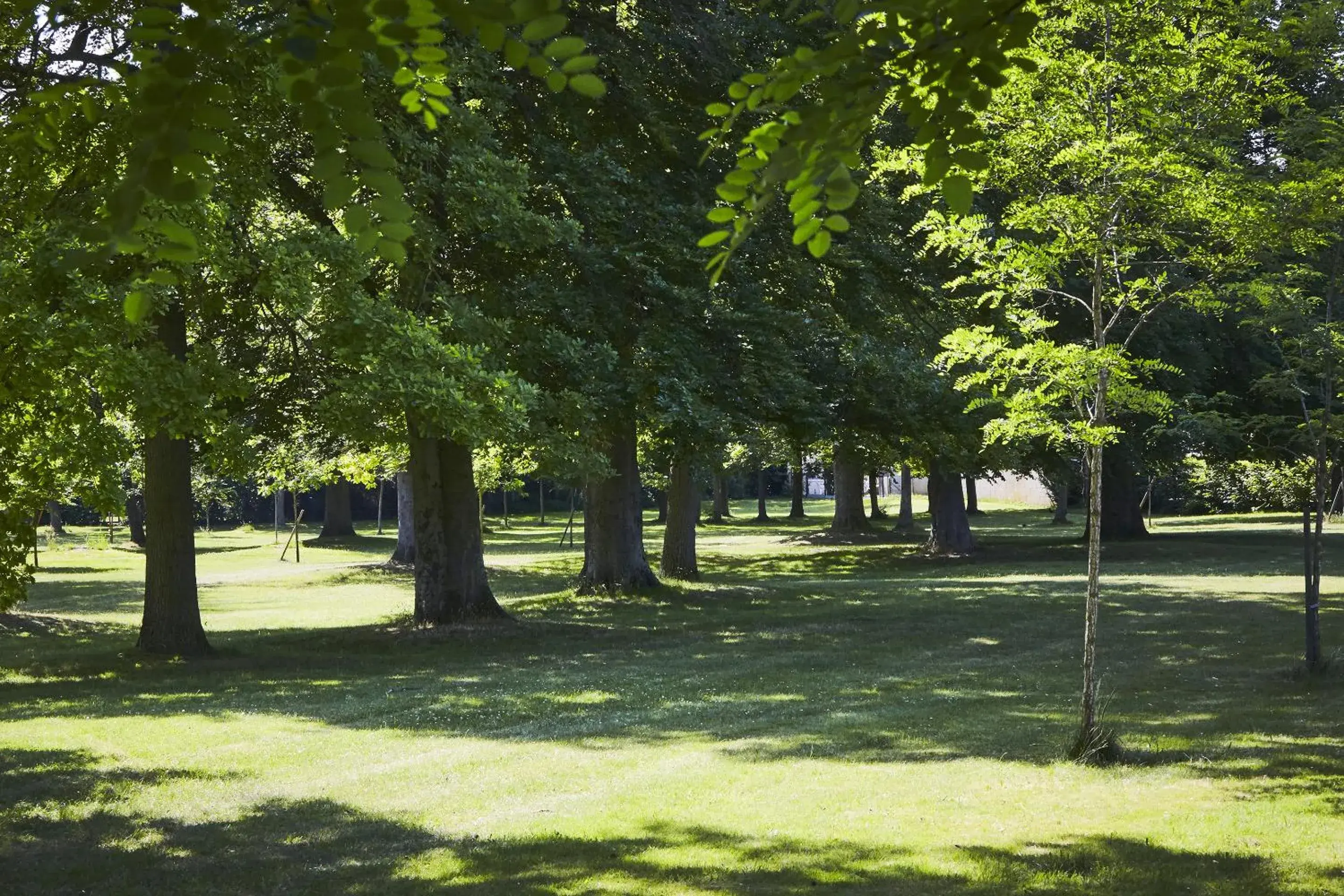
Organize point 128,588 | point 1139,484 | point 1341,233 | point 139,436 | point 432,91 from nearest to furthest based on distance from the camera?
1. point 432,91
2. point 1341,233
3. point 139,436
4. point 128,588
5. point 1139,484

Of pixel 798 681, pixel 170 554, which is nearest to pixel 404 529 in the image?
pixel 170 554

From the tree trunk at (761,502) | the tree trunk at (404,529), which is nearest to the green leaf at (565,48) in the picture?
the tree trunk at (404,529)

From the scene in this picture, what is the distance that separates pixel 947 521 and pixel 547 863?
2796 centimetres

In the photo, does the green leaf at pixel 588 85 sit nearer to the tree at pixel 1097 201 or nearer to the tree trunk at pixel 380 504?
the tree at pixel 1097 201

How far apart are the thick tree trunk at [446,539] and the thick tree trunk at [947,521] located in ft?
53.5

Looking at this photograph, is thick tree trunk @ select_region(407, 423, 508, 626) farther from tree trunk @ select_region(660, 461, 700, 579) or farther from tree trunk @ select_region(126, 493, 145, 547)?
tree trunk @ select_region(126, 493, 145, 547)

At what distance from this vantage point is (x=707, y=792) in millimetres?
8750

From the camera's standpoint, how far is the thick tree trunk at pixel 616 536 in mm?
24812

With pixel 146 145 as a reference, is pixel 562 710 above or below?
below

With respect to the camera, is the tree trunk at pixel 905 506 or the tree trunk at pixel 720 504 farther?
the tree trunk at pixel 720 504

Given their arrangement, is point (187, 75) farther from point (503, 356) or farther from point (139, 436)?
point (139, 436)

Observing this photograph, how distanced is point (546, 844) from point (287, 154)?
38.3ft

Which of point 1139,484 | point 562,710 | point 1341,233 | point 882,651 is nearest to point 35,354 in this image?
point 562,710

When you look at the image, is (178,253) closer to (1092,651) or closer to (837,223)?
(837,223)
